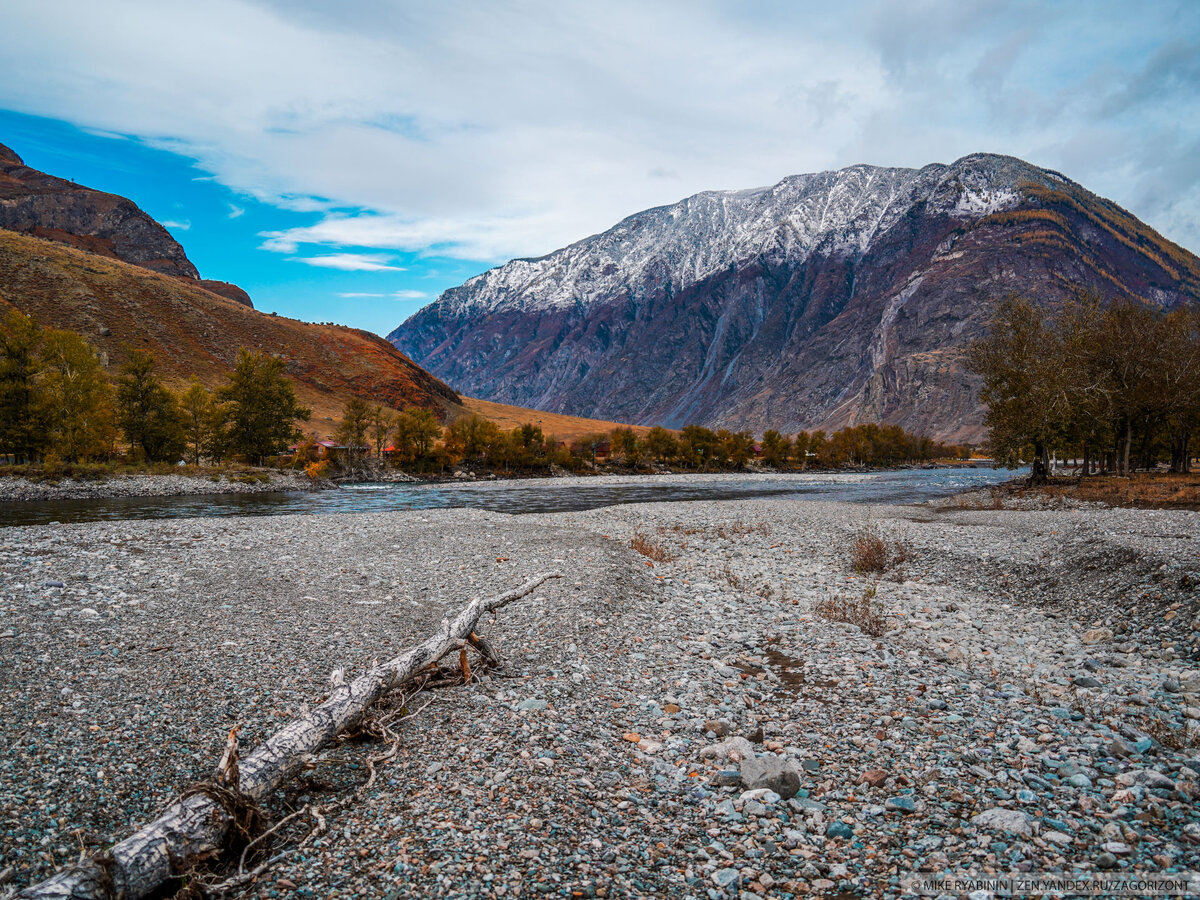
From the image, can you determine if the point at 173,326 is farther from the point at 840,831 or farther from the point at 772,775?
the point at 840,831

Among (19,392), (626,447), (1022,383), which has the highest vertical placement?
(1022,383)

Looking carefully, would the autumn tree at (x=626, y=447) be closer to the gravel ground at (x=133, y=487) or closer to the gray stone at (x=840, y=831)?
the gravel ground at (x=133, y=487)

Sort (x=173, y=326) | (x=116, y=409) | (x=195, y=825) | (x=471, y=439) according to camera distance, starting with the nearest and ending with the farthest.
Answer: (x=195, y=825)
(x=116, y=409)
(x=471, y=439)
(x=173, y=326)

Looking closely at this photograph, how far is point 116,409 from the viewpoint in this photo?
7138 centimetres

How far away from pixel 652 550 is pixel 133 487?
61714mm

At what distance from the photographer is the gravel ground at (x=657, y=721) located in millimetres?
5750

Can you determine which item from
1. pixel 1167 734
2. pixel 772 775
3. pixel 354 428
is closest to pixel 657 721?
pixel 772 775

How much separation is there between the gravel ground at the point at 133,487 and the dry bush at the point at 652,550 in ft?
187

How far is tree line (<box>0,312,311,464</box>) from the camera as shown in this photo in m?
57.8

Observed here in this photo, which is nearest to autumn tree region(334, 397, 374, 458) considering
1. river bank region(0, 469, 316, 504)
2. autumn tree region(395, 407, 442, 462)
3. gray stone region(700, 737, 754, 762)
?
autumn tree region(395, 407, 442, 462)

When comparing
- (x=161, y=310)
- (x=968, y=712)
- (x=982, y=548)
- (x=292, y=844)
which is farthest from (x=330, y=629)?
(x=161, y=310)

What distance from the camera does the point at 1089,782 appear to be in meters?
6.69

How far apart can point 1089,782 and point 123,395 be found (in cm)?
9249

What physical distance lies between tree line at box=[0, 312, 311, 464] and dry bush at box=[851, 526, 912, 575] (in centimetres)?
7610
